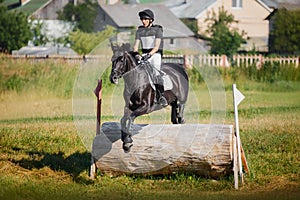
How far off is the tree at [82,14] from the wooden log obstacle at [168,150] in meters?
47.8

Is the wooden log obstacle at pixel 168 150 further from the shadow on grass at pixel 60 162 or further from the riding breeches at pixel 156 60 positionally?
the riding breeches at pixel 156 60

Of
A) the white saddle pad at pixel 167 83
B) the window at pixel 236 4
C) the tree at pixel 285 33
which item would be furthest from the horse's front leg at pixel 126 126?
the window at pixel 236 4

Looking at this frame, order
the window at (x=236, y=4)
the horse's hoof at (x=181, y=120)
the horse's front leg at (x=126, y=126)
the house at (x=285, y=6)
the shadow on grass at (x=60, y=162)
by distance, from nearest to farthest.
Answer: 1. the horse's front leg at (x=126, y=126)
2. the shadow on grass at (x=60, y=162)
3. the horse's hoof at (x=181, y=120)
4. the house at (x=285, y=6)
5. the window at (x=236, y=4)

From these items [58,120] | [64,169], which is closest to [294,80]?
[58,120]

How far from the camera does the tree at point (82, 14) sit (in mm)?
59531

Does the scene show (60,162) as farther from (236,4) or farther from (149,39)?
(236,4)

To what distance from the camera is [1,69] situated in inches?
1130

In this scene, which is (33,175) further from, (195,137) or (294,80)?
(294,80)

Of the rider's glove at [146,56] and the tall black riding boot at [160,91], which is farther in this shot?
the tall black riding boot at [160,91]

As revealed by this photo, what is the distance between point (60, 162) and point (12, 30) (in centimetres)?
3955

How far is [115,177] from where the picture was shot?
1190 cm

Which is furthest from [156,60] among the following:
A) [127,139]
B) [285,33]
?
[285,33]

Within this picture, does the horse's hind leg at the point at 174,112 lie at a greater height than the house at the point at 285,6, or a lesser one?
greater

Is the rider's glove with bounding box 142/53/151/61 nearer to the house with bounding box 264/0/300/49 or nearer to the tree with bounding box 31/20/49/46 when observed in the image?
the house with bounding box 264/0/300/49
